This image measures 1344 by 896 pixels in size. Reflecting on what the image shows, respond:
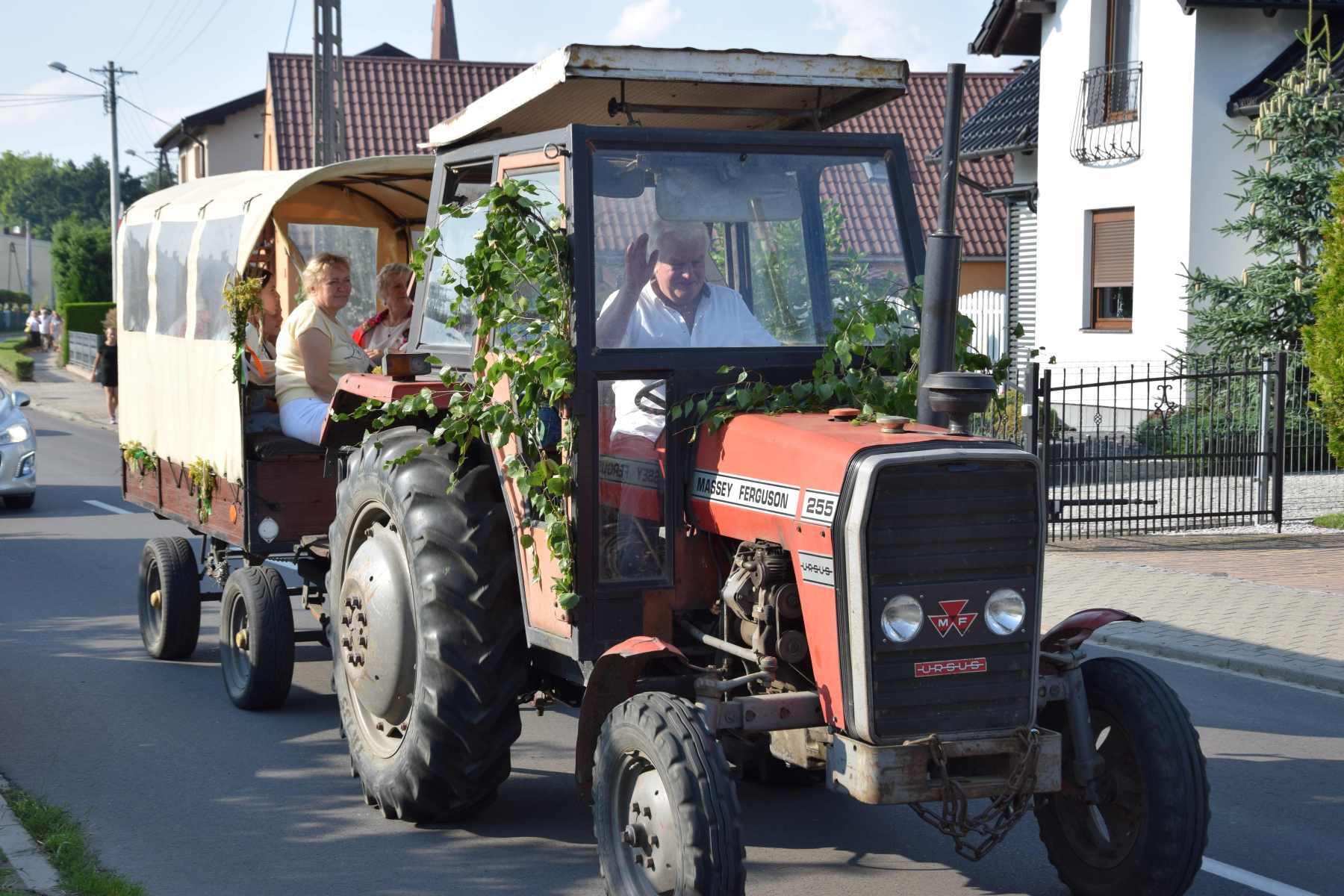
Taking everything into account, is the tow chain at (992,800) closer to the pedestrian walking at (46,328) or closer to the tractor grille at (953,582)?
the tractor grille at (953,582)

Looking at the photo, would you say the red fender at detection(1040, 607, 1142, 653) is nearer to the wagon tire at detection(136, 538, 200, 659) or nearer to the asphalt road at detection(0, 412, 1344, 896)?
the asphalt road at detection(0, 412, 1344, 896)

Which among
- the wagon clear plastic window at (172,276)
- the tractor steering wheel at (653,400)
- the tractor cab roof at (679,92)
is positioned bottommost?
the tractor steering wheel at (653,400)

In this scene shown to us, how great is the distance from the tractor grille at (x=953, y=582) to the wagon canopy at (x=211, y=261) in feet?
14.3

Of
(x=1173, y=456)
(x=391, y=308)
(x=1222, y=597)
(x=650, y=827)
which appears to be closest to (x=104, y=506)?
(x=391, y=308)

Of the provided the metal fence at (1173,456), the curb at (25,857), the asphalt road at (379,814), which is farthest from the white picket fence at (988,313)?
the curb at (25,857)

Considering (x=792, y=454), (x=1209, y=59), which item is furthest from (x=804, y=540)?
(x=1209, y=59)

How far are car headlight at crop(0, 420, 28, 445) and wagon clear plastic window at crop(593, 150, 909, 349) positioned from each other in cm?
1312

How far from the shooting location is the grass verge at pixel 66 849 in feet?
16.9

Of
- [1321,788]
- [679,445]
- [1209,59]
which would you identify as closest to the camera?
[679,445]

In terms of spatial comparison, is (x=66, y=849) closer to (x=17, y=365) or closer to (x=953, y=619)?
(x=953, y=619)

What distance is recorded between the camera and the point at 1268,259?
63.8 feet

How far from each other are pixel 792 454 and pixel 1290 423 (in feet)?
43.1

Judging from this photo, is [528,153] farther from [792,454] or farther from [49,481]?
[49,481]

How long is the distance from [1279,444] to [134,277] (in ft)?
33.4
